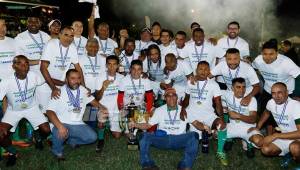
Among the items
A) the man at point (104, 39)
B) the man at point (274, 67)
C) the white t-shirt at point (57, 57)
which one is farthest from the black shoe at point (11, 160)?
the man at point (274, 67)

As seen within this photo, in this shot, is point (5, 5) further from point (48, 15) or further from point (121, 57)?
point (121, 57)

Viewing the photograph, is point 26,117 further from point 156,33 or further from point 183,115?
point 156,33

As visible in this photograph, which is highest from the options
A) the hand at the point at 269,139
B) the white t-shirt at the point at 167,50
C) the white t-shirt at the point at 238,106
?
the white t-shirt at the point at 167,50

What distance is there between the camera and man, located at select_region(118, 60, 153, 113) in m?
7.21

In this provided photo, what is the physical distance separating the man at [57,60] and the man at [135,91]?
932 millimetres

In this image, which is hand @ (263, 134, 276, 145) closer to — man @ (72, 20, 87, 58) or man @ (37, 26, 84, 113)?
man @ (37, 26, 84, 113)

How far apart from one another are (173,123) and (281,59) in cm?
272

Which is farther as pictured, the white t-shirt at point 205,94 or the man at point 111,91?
the man at point 111,91

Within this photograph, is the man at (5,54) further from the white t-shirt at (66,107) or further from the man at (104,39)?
the man at (104,39)

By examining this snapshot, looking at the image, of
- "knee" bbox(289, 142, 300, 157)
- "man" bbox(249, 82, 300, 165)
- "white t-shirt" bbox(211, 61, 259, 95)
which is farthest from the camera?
"white t-shirt" bbox(211, 61, 259, 95)

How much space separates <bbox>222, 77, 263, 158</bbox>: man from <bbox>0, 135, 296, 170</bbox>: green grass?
0.32 meters

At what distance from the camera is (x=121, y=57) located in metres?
8.20

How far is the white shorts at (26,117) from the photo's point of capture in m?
6.27

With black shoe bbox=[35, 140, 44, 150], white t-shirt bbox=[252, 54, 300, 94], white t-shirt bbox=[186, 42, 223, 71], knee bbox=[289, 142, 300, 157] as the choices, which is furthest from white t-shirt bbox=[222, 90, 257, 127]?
black shoe bbox=[35, 140, 44, 150]
